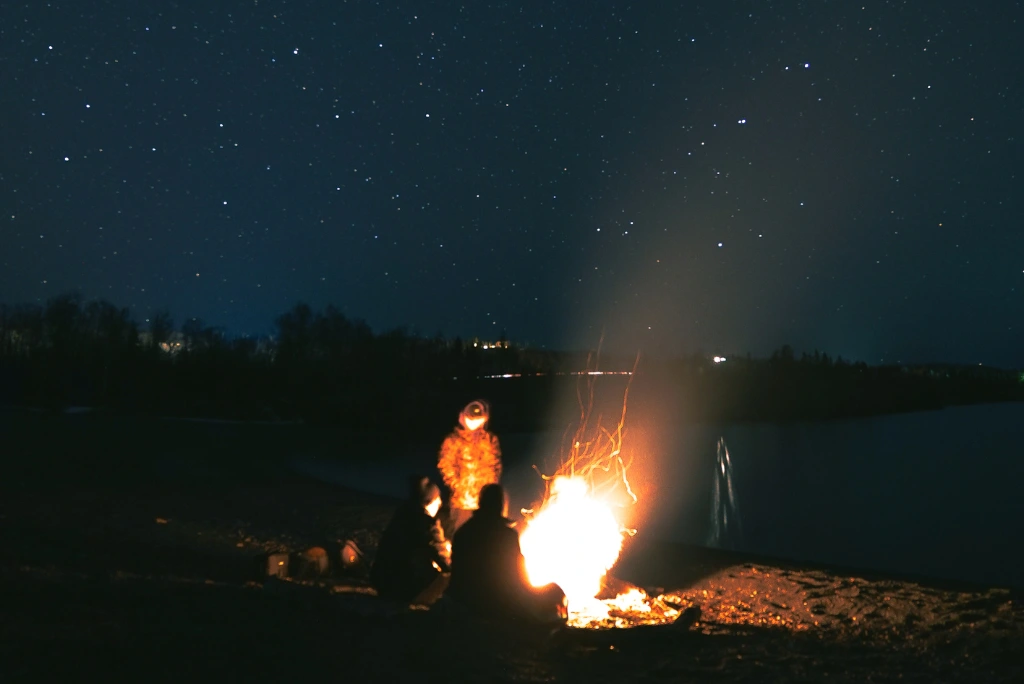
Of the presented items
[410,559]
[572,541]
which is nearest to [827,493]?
[572,541]

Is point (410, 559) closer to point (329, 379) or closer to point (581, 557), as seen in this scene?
point (581, 557)

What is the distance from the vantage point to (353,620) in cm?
594

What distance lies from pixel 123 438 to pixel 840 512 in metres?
22.0

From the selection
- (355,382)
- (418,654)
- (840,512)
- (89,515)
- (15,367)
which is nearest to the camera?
(418,654)

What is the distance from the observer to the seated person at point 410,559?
6.79 m

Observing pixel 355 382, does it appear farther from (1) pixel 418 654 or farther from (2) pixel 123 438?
(1) pixel 418 654

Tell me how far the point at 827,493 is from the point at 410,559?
25807 mm

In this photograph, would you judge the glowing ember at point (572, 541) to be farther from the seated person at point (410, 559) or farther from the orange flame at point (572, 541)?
the seated person at point (410, 559)

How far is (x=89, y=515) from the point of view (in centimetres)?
1096

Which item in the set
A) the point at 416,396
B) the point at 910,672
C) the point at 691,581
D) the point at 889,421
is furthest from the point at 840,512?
the point at 889,421

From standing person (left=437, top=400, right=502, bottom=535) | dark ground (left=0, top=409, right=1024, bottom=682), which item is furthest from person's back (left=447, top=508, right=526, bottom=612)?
standing person (left=437, top=400, right=502, bottom=535)

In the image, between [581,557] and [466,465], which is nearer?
[466,465]

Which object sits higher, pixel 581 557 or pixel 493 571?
pixel 493 571

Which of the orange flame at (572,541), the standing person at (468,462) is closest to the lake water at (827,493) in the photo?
the orange flame at (572,541)
